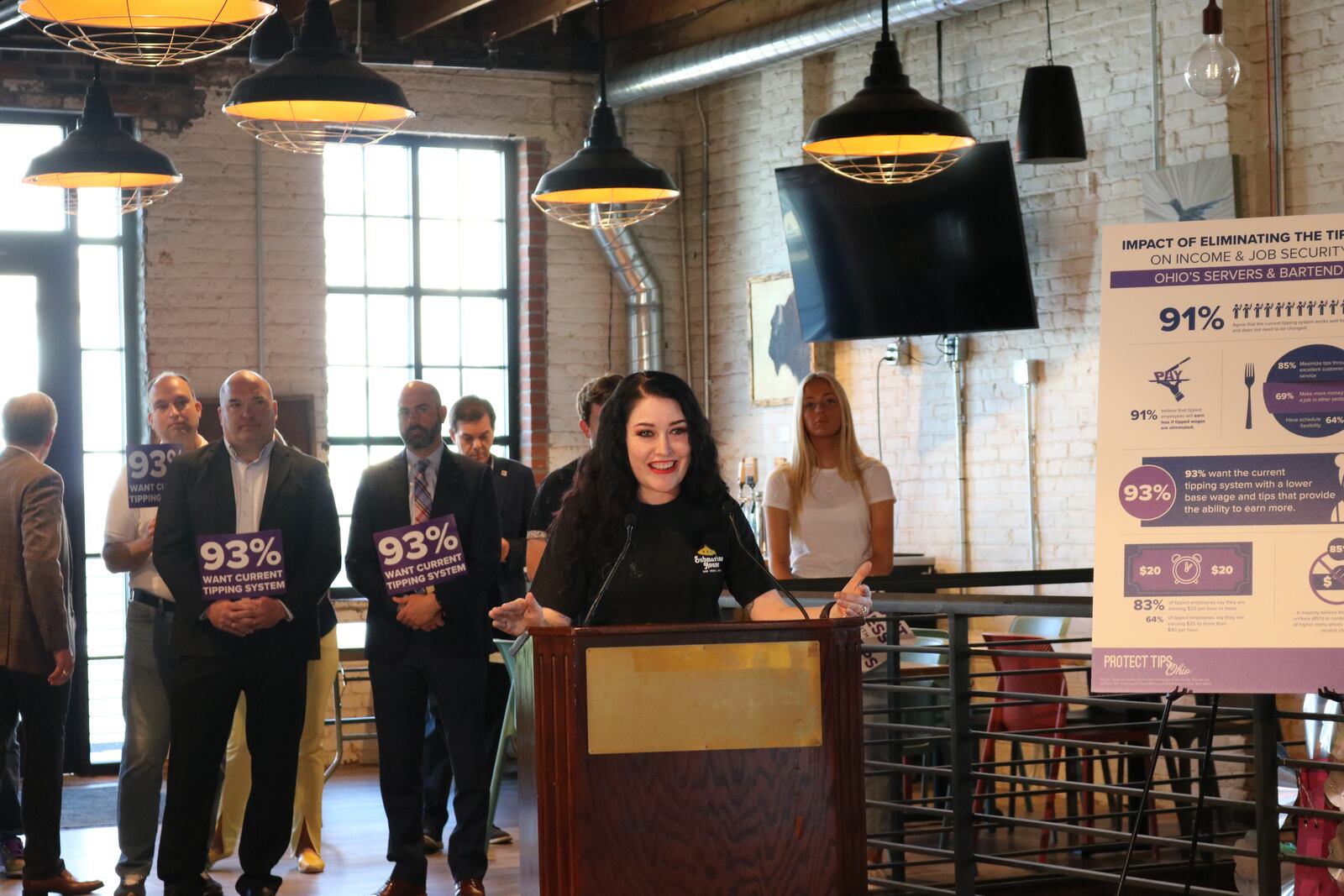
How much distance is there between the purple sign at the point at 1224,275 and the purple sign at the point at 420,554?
259cm

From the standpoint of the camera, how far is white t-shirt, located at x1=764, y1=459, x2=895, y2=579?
552 cm

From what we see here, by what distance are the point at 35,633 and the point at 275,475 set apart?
102 centimetres

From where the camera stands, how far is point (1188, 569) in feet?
11.0

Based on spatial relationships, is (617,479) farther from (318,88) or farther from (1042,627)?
(1042,627)

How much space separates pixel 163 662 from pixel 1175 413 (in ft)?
11.9

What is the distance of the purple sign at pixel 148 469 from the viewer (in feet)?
18.9

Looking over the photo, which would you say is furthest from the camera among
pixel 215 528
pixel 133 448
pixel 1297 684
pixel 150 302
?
pixel 150 302

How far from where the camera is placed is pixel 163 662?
18.6 feet

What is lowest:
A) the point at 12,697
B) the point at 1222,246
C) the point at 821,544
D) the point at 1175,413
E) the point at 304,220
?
the point at 12,697

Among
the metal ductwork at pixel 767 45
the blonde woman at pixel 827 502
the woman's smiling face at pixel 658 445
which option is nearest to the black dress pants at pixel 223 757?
the blonde woman at pixel 827 502

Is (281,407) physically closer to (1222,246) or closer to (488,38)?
(488,38)

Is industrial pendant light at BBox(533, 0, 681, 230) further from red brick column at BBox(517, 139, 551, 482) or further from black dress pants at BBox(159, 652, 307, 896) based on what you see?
red brick column at BBox(517, 139, 551, 482)

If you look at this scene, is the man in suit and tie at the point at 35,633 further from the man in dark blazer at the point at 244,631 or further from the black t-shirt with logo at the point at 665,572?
the black t-shirt with logo at the point at 665,572

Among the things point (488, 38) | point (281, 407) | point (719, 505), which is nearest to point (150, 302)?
point (281, 407)
